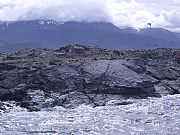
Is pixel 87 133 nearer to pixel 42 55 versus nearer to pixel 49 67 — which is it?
pixel 49 67

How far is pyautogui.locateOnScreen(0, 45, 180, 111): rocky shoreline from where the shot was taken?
68.9 m

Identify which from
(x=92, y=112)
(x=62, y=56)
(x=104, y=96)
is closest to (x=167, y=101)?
(x=104, y=96)

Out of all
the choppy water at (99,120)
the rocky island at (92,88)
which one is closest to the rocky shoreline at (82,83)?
the rocky island at (92,88)

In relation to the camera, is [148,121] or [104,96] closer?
[148,121]

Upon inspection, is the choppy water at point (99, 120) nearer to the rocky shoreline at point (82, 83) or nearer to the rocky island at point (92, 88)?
the rocky island at point (92, 88)

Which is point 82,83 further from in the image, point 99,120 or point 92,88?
point 99,120

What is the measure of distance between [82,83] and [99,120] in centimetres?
1911

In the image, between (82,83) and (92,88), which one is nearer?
(92,88)

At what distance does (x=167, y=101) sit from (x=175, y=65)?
26.1 metres

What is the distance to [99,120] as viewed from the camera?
2197 inches

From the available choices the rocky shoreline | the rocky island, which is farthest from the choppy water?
the rocky shoreline

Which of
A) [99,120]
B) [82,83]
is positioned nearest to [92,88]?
[82,83]

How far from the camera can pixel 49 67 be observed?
80.6 metres

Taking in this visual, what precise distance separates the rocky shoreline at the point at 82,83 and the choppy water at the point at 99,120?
366 centimetres
